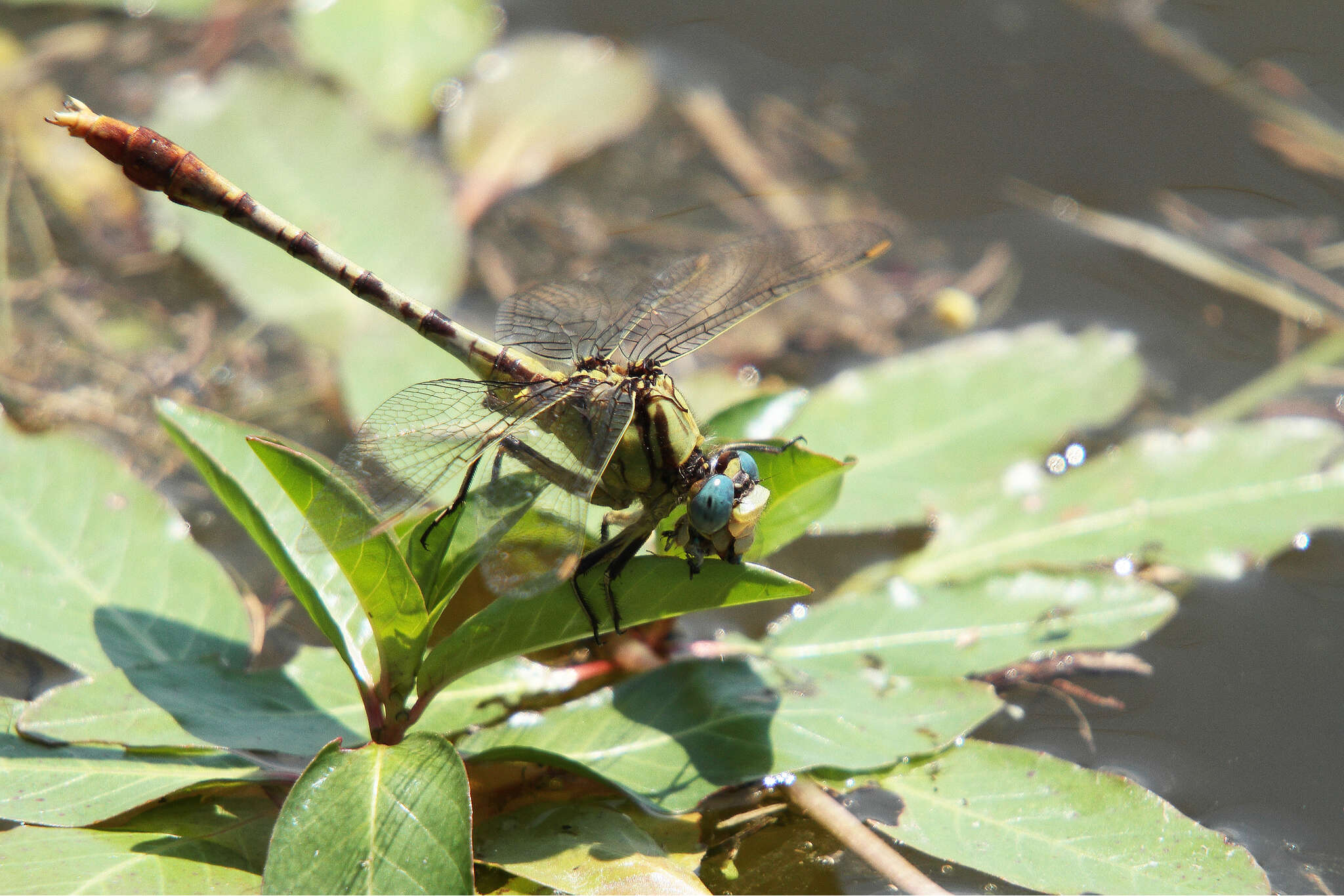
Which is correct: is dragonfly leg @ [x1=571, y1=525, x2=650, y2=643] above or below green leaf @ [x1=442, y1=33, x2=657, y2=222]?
below

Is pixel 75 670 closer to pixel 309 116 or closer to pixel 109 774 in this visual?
pixel 109 774

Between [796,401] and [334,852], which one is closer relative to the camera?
[334,852]

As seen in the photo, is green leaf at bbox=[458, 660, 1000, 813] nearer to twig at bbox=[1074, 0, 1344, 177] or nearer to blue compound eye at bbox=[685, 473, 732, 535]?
blue compound eye at bbox=[685, 473, 732, 535]

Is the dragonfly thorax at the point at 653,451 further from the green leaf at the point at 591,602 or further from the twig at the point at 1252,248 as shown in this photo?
the twig at the point at 1252,248

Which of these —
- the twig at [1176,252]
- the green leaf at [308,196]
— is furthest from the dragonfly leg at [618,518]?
the twig at [1176,252]

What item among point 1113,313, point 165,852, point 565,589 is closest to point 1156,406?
point 1113,313

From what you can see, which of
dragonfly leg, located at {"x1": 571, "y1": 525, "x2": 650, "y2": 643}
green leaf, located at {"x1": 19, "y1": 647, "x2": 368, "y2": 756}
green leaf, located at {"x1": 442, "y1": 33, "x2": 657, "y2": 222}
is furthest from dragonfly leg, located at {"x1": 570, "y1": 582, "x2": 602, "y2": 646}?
green leaf, located at {"x1": 442, "y1": 33, "x2": 657, "y2": 222}

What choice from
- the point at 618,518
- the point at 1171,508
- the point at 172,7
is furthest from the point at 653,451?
the point at 172,7

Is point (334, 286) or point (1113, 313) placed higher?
point (334, 286)
